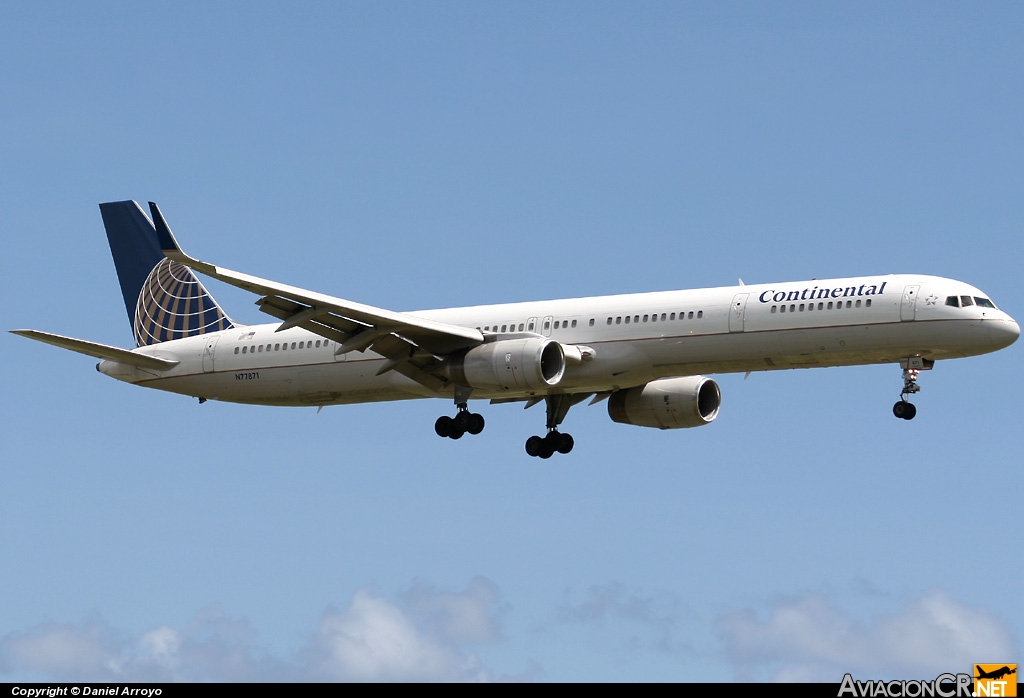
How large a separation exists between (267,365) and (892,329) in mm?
20635

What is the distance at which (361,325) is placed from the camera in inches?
2031

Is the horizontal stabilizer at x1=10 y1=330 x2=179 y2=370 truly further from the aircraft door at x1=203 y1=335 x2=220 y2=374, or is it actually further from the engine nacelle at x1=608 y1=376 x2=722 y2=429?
the engine nacelle at x1=608 y1=376 x2=722 y2=429

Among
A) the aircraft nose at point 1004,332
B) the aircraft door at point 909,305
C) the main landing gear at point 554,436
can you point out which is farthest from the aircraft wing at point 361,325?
the aircraft nose at point 1004,332

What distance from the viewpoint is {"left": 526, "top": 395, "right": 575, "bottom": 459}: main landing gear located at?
187 feet

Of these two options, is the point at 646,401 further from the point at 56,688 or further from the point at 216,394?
the point at 56,688

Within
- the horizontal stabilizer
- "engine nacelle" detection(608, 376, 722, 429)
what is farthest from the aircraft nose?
the horizontal stabilizer

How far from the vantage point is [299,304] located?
1938 inches

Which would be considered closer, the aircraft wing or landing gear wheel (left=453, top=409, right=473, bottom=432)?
the aircraft wing

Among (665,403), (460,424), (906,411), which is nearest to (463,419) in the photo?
(460,424)

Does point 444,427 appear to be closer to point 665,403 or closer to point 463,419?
point 463,419

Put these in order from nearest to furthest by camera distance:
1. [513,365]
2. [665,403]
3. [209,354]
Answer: [513,365] < [665,403] < [209,354]

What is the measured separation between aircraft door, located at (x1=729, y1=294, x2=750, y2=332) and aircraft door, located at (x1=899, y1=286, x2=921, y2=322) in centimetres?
449

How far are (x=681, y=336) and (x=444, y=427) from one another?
8589 mm

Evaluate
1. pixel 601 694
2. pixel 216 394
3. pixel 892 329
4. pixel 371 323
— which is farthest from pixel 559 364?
pixel 601 694
